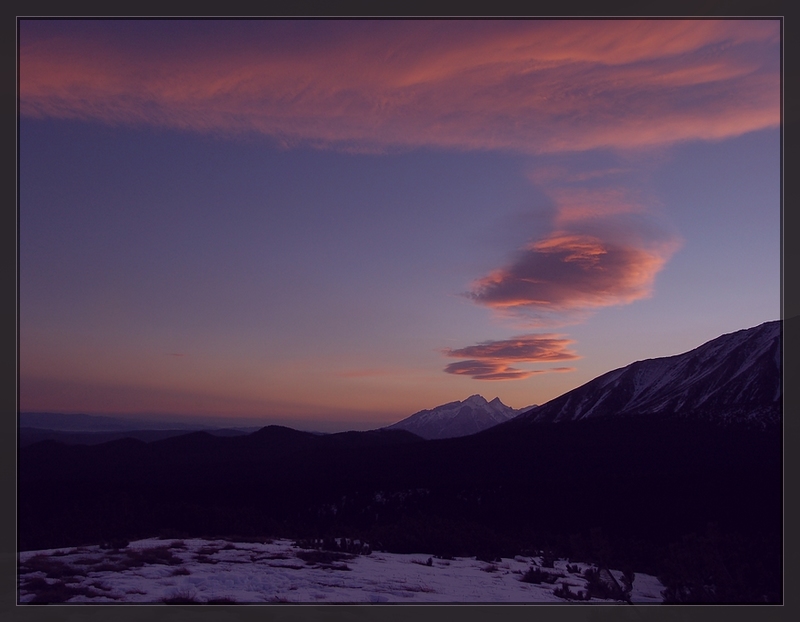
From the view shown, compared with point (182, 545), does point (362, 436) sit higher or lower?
higher

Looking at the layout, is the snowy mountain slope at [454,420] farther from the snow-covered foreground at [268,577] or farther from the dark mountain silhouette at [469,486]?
the snow-covered foreground at [268,577]

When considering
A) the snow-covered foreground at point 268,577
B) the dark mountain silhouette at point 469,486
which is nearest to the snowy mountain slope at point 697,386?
the dark mountain silhouette at point 469,486

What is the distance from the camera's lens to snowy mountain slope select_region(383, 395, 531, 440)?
25.6m

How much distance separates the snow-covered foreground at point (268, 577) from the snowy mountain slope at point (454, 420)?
37.9ft

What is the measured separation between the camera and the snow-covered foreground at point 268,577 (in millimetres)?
10734

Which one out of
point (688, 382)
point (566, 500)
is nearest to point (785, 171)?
point (566, 500)

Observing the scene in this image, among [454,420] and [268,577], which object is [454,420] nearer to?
[454,420]

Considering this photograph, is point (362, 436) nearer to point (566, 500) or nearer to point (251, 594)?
point (566, 500)

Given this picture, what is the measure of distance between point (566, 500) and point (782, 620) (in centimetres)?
816

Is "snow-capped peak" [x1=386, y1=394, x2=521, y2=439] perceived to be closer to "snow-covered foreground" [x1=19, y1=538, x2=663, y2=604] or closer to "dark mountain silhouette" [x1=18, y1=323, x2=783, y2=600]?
"dark mountain silhouette" [x1=18, y1=323, x2=783, y2=600]

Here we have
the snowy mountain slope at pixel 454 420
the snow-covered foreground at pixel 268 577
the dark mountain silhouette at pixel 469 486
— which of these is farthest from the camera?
the snowy mountain slope at pixel 454 420

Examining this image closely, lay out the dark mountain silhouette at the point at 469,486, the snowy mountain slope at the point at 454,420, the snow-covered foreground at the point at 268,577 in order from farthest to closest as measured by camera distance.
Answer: the snowy mountain slope at the point at 454,420
the dark mountain silhouette at the point at 469,486
the snow-covered foreground at the point at 268,577

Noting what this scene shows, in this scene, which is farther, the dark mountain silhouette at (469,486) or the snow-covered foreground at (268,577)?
the dark mountain silhouette at (469,486)

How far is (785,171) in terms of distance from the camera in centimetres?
1095
